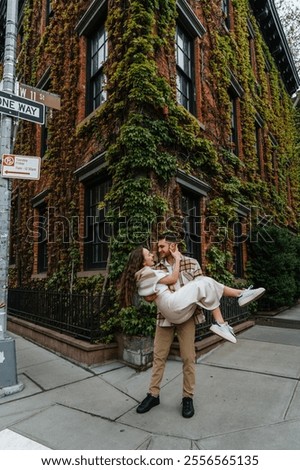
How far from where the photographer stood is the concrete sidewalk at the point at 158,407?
297 cm

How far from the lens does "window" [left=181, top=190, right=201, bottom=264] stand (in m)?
7.40

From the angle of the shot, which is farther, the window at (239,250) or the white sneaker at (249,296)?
the window at (239,250)

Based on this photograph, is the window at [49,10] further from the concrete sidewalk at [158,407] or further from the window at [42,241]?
the concrete sidewalk at [158,407]

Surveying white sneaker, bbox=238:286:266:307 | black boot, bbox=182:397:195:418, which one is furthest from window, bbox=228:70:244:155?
black boot, bbox=182:397:195:418

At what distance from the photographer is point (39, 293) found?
7727 millimetres

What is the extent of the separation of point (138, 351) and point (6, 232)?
2.75 metres

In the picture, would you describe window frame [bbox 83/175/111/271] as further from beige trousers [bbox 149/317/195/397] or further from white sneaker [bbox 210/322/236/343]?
white sneaker [bbox 210/322/236/343]

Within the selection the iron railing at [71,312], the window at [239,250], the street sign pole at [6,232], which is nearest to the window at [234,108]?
the window at [239,250]

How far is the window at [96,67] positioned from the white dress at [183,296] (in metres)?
6.03

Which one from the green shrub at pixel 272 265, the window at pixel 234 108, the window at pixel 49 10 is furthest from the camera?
the window at pixel 49 10

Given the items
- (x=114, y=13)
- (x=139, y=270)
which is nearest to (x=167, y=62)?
(x=114, y=13)

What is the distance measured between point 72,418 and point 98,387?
3.22 ft

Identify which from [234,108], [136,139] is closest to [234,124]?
[234,108]

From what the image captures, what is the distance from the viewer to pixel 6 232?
4559 mm
